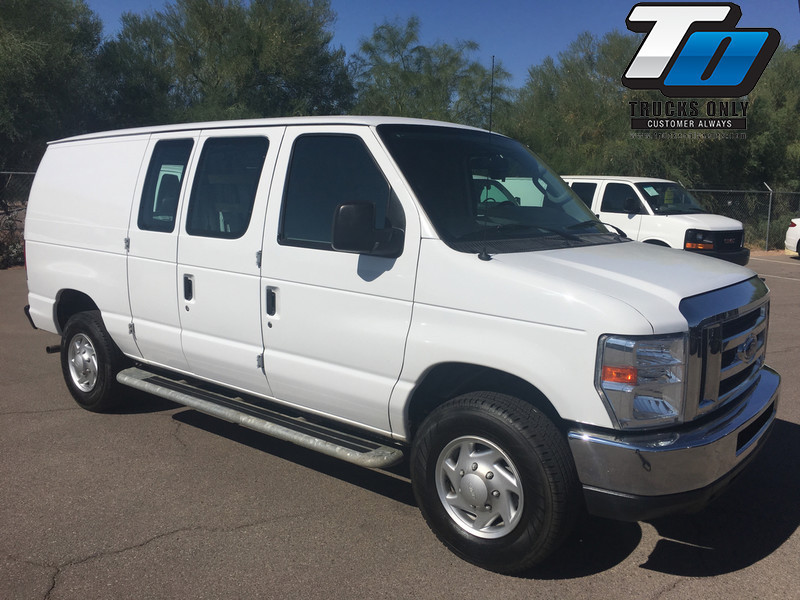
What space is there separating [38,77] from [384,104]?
13.0 meters

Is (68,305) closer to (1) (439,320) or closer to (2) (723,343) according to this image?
(1) (439,320)

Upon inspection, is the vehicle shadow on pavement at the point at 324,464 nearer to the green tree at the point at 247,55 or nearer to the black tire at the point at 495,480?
the black tire at the point at 495,480

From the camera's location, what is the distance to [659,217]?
519 inches

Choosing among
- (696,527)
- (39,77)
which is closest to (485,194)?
(696,527)

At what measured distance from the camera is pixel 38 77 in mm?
18156

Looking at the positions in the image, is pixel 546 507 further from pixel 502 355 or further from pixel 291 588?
pixel 291 588

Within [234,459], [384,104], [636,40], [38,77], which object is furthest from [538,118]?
[234,459]

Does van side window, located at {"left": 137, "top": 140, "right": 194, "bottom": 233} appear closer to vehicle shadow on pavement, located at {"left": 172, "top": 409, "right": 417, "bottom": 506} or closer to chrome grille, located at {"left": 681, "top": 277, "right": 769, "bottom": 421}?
vehicle shadow on pavement, located at {"left": 172, "top": 409, "right": 417, "bottom": 506}

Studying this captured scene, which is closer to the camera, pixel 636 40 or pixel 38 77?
pixel 38 77

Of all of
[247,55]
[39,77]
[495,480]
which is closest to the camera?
[495,480]

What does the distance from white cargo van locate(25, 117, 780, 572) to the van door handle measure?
12mm

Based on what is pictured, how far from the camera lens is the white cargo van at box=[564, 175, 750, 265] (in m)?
13.0

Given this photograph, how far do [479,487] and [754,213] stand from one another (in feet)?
73.2

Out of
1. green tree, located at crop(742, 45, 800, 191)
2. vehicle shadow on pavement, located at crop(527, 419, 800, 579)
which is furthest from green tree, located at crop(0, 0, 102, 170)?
green tree, located at crop(742, 45, 800, 191)
